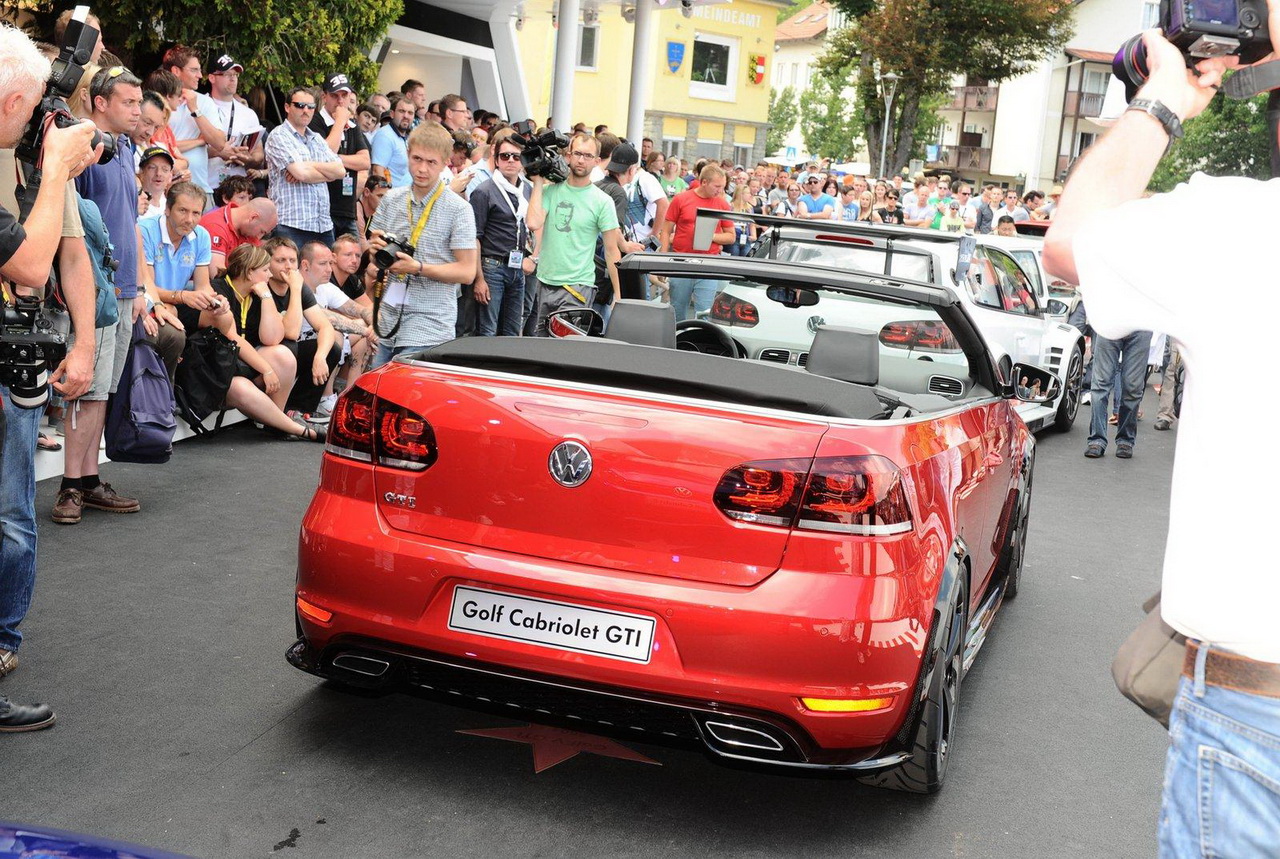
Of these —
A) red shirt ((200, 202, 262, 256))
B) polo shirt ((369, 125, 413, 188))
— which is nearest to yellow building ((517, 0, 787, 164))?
polo shirt ((369, 125, 413, 188))

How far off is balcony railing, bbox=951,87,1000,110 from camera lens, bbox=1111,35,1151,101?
93048 mm

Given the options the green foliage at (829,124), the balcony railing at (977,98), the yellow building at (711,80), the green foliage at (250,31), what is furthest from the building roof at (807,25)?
the green foliage at (250,31)

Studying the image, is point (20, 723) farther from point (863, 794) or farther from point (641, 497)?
point (863, 794)

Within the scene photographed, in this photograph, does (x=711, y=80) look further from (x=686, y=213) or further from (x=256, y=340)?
(x=256, y=340)

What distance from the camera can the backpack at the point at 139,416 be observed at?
7156 mm

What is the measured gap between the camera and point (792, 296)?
5.23 meters

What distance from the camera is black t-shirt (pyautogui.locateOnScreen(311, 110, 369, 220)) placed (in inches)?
490

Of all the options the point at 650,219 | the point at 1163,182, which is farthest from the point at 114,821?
the point at 1163,182

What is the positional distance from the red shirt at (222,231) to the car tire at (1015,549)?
555cm

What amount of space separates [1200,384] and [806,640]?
1.73 metres

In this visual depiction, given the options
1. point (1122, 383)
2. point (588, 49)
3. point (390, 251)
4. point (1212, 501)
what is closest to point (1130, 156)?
point (1212, 501)

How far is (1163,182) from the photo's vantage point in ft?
209

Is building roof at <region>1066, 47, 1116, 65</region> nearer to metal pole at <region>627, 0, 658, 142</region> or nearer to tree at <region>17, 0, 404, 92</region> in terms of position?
metal pole at <region>627, 0, 658, 142</region>

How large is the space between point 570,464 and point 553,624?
0.42 meters
